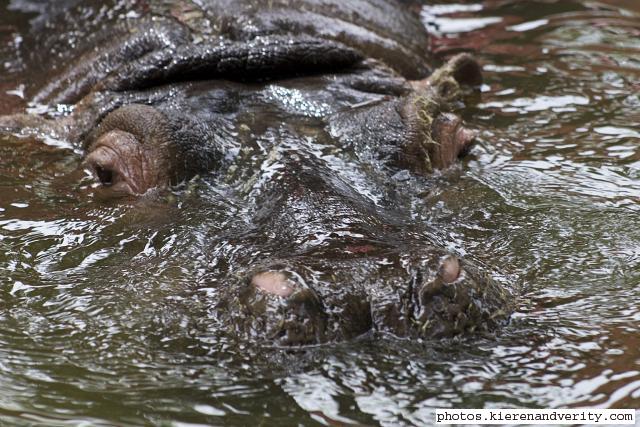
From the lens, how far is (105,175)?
420cm

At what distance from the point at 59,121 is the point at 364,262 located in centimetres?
243

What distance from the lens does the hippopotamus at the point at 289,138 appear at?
2809 millimetres

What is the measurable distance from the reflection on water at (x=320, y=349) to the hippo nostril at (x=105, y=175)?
0.13 metres

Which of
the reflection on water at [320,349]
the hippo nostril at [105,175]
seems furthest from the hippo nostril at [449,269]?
the hippo nostril at [105,175]

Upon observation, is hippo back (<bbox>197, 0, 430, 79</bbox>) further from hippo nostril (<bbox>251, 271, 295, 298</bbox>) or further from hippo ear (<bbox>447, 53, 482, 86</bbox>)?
hippo nostril (<bbox>251, 271, 295, 298</bbox>)

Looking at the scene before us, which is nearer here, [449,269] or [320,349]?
[320,349]

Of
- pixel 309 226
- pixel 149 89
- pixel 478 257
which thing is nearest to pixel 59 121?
pixel 149 89

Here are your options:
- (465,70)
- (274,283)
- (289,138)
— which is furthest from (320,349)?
(465,70)

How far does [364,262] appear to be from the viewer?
2.96 meters

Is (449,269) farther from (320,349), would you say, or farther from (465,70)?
(465,70)

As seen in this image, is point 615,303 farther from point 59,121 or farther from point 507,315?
point 59,121

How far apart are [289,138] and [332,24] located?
1574 mm

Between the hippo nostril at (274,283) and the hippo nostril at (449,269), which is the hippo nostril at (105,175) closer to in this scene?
the hippo nostril at (274,283)

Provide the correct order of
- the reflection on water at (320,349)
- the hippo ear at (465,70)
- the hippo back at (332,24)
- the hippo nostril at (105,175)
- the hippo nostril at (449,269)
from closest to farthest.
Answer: the reflection on water at (320,349)
the hippo nostril at (449,269)
the hippo nostril at (105,175)
the hippo back at (332,24)
the hippo ear at (465,70)
